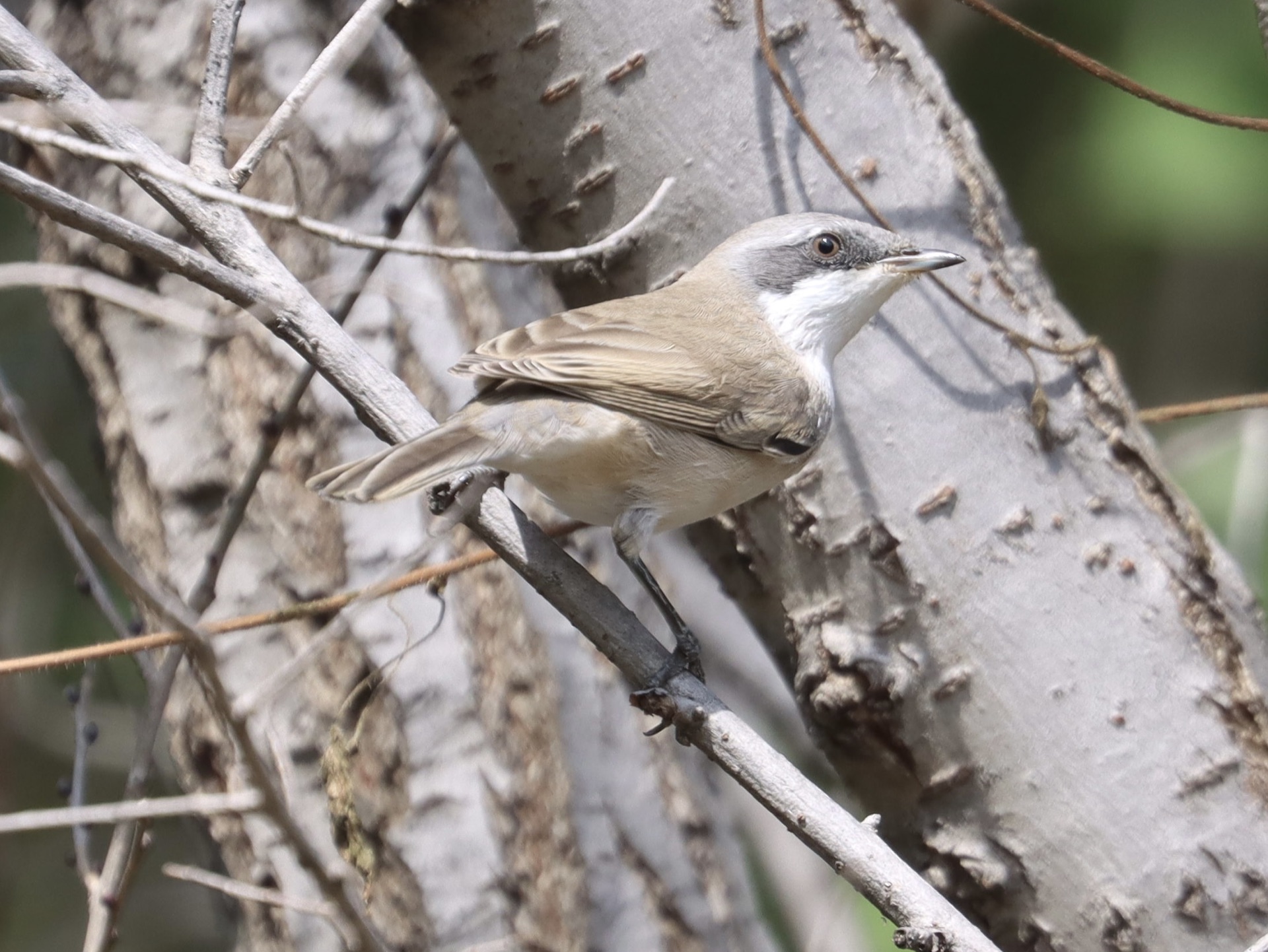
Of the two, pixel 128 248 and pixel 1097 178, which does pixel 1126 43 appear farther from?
pixel 128 248

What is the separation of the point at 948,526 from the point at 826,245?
80cm

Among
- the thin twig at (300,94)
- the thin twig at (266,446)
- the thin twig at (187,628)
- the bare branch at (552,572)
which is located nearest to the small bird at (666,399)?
the bare branch at (552,572)

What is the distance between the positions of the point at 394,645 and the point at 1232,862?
2087 mm

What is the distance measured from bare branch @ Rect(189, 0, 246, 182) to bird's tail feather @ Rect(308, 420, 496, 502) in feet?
1.83

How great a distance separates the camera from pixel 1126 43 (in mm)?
5824

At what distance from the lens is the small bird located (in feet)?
8.29

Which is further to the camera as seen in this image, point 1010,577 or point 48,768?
point 48,768

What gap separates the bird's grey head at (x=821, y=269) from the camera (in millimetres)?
2672

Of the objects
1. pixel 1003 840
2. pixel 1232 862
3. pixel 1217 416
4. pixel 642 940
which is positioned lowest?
pixel 1217 416

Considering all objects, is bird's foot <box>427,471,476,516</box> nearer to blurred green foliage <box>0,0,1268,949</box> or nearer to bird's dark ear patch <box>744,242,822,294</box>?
bird's dark ear patch <box>744,242,822,294</box>

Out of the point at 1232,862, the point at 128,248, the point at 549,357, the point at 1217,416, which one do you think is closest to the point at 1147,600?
the point at 1232,862

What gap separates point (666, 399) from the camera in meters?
2.68

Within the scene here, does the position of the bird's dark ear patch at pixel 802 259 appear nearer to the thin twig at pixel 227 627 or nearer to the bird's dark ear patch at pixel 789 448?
the bird's dark ear patch at pixel 789 448

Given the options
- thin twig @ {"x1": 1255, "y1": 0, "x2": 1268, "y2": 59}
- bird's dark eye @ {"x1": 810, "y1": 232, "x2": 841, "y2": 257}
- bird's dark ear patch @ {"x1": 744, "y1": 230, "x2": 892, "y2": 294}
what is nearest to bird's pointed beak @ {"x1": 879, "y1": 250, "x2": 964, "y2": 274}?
bird's dark ear patch @ {"x1": 744, "y1": 230, "x2": 892, "y2": 294}
